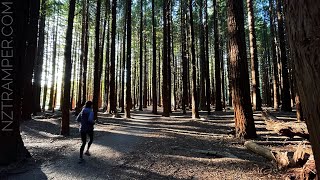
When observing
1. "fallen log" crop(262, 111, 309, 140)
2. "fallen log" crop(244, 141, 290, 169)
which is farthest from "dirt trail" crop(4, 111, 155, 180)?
"fallen log" crop(262, 111, 309, 140)

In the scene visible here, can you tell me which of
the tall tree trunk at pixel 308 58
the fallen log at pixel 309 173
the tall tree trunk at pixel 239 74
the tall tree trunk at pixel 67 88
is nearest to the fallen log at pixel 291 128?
the fallen log at pixel 309 173

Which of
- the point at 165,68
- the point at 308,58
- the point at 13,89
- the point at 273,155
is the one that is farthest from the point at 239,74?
the point at 165,68

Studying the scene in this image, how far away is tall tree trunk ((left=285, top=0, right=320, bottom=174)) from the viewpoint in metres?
1.58

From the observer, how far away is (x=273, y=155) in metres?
7.04

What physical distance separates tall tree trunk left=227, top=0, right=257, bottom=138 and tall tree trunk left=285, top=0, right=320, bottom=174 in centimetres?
864

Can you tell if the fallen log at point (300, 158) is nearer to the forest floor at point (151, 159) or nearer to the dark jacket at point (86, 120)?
the forest floor at point (151, 159)

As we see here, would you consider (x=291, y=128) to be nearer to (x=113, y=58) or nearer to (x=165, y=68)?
(x=165, y=68)

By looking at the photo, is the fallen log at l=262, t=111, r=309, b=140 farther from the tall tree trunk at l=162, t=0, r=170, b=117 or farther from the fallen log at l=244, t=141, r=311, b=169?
the tall tree trunk at l=162, t=0, r=170, b=117

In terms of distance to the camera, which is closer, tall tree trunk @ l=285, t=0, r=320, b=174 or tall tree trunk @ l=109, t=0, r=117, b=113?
tall tree trunk @ l=285, t=0, r=320, b=174

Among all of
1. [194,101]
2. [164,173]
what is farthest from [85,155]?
[194,101]

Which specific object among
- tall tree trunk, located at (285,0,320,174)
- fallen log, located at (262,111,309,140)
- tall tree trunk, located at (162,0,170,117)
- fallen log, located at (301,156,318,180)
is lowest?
fallen log, located at (301,156,318,180)

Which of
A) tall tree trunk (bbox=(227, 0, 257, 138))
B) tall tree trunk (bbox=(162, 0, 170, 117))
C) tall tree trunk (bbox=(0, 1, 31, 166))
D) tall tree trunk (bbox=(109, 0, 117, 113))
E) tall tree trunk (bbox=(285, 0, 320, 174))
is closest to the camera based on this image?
tall tree trunk (bbox=(285, 0, 320, 174))

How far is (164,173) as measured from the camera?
6934mm

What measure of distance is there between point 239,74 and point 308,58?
29.6 ft
